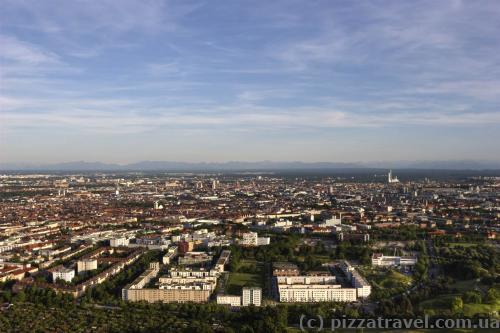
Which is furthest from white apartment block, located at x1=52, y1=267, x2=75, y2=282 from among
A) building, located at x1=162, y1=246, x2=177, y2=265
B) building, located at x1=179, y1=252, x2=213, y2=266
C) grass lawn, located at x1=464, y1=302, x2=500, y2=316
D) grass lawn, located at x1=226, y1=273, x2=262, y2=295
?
grass lawn, located at x1=464, y1=302, x2=500, y2=316

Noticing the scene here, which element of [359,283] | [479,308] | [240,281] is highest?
[359,283]

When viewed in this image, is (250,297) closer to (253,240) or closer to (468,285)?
(468,285)

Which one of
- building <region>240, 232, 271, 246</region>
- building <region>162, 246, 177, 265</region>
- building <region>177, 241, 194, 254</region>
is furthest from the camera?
building <region>240, 232, 271, 246</region>

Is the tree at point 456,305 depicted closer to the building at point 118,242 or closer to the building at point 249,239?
the building at point 249,239

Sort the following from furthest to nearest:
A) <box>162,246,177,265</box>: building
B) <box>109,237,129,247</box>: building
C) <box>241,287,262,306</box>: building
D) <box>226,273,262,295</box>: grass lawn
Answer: <box>109,237,129,247</box>: building → <box>162,246,177,265</box>: building → <box>226,273,262,295</box>: grass lawn → <box>241,287,262,306</box>: building

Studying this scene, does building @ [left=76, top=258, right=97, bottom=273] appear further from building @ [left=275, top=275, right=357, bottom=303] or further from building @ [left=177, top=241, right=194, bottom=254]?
building @ [left=275, top=275, right=357, bottom=303]

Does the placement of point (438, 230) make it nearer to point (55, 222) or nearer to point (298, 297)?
point (298, 297)

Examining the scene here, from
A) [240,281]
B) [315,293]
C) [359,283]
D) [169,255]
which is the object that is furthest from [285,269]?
[169,255]
